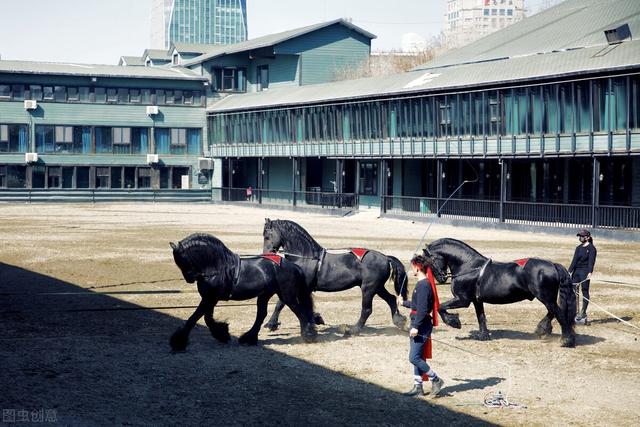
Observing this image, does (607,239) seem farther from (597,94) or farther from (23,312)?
(23,312)

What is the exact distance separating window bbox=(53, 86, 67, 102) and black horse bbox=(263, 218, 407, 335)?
6385 cm

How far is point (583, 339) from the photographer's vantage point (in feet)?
54.0

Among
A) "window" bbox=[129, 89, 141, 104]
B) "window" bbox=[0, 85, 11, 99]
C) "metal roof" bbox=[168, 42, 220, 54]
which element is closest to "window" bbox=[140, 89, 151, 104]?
"window" bbox=[129, 89, 141, 104]

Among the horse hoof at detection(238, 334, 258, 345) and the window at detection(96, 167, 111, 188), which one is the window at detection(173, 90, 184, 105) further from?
the horse hoof at detection(238, 334, 258, 345)

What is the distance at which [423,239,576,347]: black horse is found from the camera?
1526 centimetres

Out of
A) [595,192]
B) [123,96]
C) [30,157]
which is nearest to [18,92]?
[30,157]

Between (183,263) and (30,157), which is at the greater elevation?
(30,157)

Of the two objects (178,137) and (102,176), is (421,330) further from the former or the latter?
(178,137)

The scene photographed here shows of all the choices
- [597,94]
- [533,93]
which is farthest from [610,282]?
[533,93]

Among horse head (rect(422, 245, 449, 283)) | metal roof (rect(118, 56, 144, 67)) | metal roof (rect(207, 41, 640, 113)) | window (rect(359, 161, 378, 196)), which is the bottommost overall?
horse head (rect(422, 245, 449, 283))

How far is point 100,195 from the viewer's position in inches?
2958

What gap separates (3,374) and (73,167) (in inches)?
2614

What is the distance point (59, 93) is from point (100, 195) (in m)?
9.27

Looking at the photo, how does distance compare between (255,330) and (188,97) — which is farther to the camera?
(188,97)
